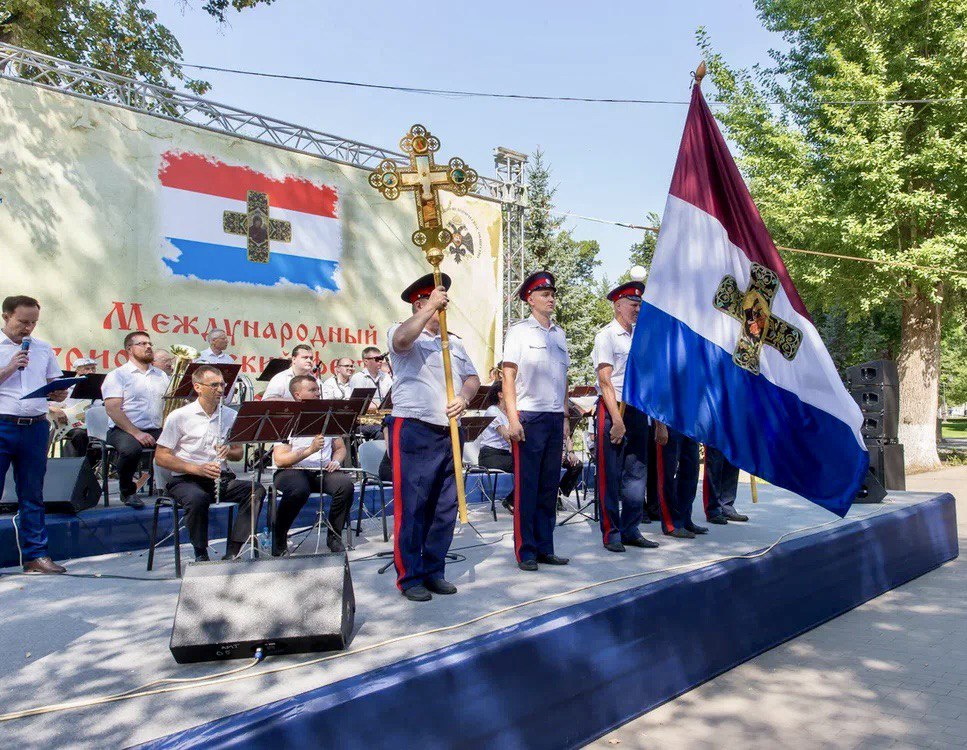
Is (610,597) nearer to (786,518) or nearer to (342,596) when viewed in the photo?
(342,596)

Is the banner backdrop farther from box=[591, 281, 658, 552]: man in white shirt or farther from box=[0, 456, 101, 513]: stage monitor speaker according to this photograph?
box=[591, 281, 658, 552]: man in white shirt

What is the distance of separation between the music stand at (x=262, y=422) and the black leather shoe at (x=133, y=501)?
82.0 inches

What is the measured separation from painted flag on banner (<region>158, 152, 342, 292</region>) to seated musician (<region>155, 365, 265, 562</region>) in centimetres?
687

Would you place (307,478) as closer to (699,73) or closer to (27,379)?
(27,379)

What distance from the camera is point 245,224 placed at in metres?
13.2

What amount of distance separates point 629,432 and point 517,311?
13.0 metres

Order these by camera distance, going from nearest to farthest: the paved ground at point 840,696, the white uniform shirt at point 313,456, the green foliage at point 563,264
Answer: the paved ground at point 840,696 < the white uniform shirt at point 313,456 < the green foliage at point 563,264

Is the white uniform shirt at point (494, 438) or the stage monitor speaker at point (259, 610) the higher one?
the white uniform shirt at point (494, 438)

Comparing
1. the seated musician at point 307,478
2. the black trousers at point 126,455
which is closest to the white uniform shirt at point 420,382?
the seated musician at point 307,478

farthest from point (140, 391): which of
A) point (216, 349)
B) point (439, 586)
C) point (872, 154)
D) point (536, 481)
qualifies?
point (872, 154)

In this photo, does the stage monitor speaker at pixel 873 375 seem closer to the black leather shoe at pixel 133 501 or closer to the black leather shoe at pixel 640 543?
the black leather shoe at pixel 640 543

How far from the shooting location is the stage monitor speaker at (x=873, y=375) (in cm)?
1011

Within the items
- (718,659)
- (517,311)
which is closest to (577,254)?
(517,311)

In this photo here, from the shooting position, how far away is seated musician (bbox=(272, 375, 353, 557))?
6.27 m
